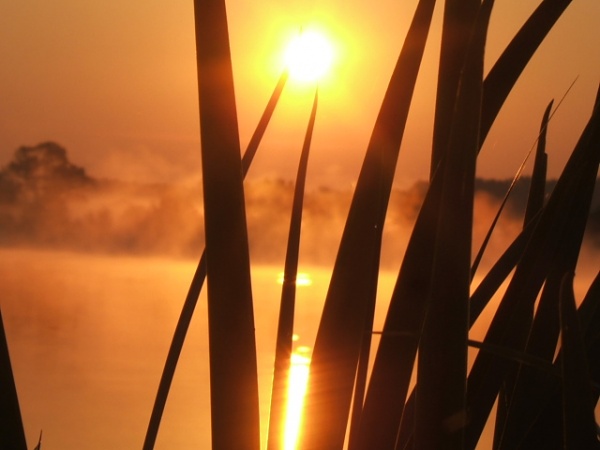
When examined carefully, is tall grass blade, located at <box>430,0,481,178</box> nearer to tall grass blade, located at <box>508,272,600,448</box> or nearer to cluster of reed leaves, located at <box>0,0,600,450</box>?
cluster of reed leaves, located at <box>0,0,600,450</box>

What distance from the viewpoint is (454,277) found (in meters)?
0.24

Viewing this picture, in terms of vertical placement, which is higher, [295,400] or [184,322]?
[184,322]

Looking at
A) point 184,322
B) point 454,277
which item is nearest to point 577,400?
point 454,277

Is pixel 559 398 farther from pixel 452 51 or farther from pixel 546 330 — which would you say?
pixel 452 51

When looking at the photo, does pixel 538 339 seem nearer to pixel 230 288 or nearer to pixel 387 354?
pixel 387 354

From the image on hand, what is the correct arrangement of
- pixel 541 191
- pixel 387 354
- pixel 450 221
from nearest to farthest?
pixel 450 221
pixel 387 354
pixel 541 191

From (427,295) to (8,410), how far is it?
7.7 inches

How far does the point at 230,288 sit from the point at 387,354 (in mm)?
128

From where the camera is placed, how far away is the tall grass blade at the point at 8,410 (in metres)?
0.23

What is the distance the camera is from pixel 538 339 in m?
0.39

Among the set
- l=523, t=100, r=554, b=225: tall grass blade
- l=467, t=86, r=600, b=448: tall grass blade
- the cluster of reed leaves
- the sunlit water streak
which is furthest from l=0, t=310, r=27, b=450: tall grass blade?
l=523, t=100, r=554, b=225: tall grass blade

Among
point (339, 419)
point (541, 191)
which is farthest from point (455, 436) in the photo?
point (541, 191)

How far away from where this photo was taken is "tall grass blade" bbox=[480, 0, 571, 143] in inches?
12.9

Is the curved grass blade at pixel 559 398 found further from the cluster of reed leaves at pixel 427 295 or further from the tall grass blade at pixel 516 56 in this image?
the tall grass blade at pixel 516 56
